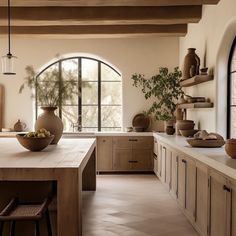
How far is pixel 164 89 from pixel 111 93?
53.5 inches

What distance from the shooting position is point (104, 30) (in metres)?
6.41

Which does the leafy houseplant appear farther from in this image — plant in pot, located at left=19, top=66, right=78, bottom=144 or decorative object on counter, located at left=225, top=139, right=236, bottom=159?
decorative object on counter, located at left=225, top=139, right=236, bottom=159

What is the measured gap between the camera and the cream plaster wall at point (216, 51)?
170 inches

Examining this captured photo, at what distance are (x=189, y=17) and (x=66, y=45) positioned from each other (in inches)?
116

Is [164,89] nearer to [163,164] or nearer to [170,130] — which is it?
[170,130]

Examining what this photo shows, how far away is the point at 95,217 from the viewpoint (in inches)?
160

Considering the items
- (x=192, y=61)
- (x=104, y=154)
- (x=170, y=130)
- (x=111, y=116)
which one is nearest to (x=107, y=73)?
(x=111, y=116)

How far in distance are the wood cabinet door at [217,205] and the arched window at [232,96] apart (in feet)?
5.82

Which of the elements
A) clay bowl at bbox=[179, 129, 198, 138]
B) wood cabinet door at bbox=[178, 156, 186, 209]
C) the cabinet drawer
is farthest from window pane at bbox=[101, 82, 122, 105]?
wood cabinet door at bbox=[178, 156, 186, 209]

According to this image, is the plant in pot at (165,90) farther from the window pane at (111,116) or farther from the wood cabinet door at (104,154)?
the wood cabinet door at (104,154)

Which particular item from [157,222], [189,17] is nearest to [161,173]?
[157,222]

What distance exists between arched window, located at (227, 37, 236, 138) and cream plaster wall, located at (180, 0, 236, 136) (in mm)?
53

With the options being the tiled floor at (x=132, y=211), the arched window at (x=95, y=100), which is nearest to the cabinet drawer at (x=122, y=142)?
the arched window at (x=95, y=100)

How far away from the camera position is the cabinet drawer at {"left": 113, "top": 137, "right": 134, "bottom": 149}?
22.2 ft
